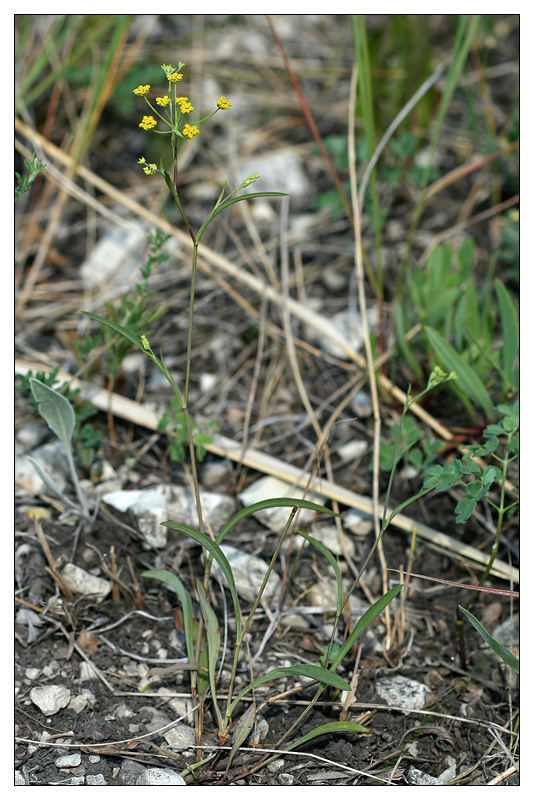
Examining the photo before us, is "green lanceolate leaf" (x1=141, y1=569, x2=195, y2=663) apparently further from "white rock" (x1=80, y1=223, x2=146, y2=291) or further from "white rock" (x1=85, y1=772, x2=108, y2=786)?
"white rock" (x1=80, y1=223, x2=146, y2=291)

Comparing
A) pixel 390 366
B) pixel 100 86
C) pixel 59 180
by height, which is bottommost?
pixel 390 366

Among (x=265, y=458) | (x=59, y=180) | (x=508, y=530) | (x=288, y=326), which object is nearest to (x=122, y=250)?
(x=59, y=180)

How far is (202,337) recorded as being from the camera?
224 centimetres

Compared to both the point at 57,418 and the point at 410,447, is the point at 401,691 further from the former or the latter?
the point at 57,418

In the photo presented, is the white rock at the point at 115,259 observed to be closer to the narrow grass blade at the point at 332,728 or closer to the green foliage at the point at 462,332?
the green foliage at the point at 462,332

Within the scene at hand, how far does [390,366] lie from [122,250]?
3.53 ft

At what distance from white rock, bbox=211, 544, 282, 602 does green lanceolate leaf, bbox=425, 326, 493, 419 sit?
2.27 ft

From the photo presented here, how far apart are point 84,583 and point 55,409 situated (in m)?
0.42

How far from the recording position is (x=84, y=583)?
1.58 m

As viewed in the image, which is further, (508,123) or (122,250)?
(508,123)

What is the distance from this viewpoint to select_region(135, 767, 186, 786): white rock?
50.8 inches

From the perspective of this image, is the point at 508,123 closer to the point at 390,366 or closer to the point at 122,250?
the point at 390,366

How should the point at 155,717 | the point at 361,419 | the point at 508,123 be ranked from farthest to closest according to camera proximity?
the point at 508,123 → the point at 361,419 → the point at 155,717

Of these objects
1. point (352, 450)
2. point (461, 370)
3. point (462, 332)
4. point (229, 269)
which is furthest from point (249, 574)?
point (229, 269)
